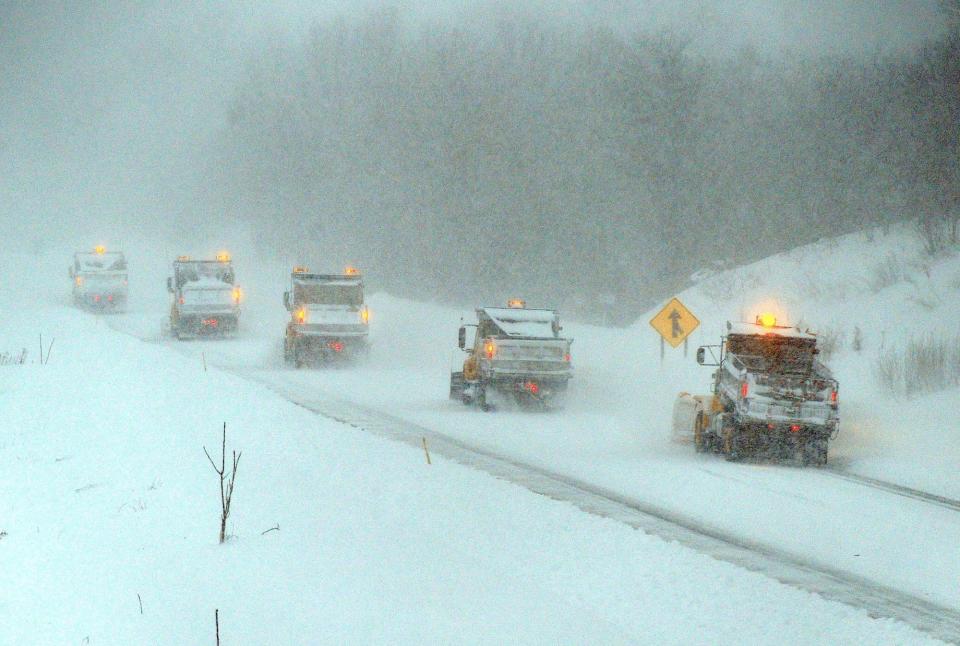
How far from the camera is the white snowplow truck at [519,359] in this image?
76.0 feet

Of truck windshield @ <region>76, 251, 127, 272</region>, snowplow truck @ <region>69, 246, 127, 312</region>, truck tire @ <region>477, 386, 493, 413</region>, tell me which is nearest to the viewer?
truck tire @ <region>477, 386, 493, 413</region>

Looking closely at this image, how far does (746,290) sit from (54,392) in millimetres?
25251

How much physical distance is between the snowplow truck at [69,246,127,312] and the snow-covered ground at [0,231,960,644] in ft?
109

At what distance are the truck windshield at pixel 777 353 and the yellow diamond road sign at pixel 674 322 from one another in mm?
4542

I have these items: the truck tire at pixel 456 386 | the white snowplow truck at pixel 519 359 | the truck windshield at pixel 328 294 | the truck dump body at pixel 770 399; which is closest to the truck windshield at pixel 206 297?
the truck windshield at pixel 328 294

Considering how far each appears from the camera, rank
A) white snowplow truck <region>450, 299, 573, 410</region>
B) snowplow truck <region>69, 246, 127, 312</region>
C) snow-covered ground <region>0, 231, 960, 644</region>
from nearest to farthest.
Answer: snow-covered ground <region>0, 231, 960, 644</region> → white snowplow truck <region>450, 299, 573, 410</region> → snowplow truck <region>69, 246, 127, 312</region>

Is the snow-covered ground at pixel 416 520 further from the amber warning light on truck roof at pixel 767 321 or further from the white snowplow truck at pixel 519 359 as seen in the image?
the amber warning light on truck roof at pixel 767 321

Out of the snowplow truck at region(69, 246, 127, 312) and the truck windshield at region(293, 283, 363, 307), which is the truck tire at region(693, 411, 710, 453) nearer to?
the truck windshield at region(293, 283, 363, 307)

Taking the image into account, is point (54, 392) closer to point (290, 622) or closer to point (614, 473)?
point (614, 473)

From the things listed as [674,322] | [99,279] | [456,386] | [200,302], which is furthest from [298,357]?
[99,279]

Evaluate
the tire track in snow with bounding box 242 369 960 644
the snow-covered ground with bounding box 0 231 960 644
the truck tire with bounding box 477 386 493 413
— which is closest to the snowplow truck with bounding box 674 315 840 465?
the snow-covered ground with bounding box 0 231 960 644

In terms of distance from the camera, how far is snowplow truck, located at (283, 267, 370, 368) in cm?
3259

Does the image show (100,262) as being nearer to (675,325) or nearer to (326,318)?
(326,318)

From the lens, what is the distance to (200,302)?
42.8 m
